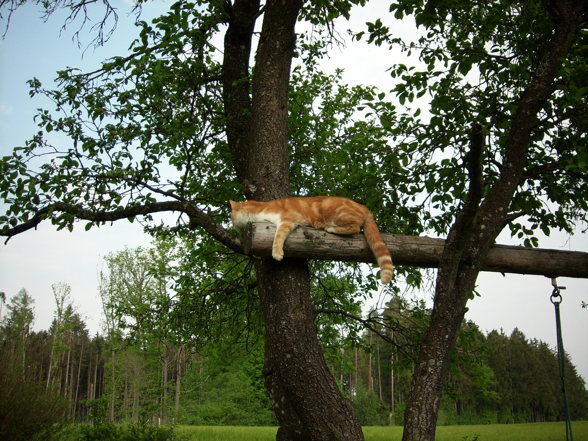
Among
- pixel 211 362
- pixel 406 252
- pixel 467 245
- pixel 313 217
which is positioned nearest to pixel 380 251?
pixel 406 252

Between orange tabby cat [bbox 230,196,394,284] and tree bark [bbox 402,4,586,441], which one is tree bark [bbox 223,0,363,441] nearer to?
orange tabby cat [bbox 230,196,394,284]

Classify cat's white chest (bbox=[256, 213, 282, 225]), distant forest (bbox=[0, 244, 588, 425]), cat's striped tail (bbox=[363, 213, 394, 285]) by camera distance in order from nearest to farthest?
cat's striped tail (bbox=[363, 213, 394, 285])
cat's white chest (bbox=[256, 213, 282, 225])
distant forest (bbox=[0, 244, 588, 425])

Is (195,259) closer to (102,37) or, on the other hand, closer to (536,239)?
(102,37)

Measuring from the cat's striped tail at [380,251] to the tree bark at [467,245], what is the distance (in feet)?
1.74

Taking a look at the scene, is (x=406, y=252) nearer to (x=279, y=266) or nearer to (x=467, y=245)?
(x=467, y=245)

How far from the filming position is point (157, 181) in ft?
22.4

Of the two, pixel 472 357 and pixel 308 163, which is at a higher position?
pixel 308 163

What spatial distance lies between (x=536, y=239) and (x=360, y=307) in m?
4.11

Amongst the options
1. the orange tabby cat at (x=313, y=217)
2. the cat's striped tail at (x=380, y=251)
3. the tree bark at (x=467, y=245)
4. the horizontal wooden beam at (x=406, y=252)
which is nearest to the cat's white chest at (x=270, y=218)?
the orange tabby cat at (x=313, y=217)

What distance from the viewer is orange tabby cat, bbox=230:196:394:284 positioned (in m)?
4.99

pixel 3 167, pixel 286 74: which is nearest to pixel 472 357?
pixel 286 74

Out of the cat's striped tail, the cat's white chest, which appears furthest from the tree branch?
the cat's striped tail

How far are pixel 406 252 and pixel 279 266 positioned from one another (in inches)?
57.7

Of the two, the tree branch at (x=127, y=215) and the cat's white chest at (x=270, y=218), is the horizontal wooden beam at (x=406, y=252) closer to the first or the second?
the cat's white chest at (x=270, y=218)
